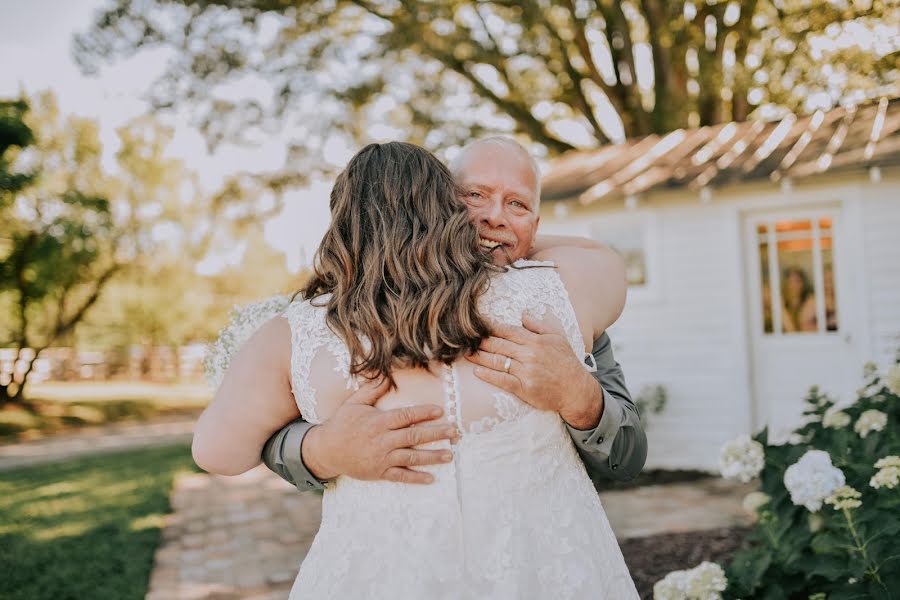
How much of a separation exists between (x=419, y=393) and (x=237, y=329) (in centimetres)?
76

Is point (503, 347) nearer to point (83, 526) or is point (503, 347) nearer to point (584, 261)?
point (584, 261)

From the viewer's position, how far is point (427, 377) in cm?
159

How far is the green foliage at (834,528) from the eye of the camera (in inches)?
110

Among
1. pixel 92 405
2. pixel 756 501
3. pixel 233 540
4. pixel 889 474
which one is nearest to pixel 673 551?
pixel 756 501

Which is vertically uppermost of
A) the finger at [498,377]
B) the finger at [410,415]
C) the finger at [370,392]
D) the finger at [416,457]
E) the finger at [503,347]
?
the finger at [503,347]

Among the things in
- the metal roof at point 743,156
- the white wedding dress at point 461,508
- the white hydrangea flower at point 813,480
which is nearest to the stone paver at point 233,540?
the white hydrangea flower at point 813,480

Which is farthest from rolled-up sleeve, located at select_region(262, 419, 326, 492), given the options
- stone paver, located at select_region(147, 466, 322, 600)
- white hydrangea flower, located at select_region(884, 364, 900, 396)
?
stone paver, located at select_region(147, 466, 322, 600)

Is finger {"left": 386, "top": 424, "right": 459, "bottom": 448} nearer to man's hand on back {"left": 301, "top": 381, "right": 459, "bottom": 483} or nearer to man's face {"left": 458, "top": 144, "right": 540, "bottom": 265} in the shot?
man's hand on back {"left": 301, "top": 381, "right": 459, "bottom": 483}

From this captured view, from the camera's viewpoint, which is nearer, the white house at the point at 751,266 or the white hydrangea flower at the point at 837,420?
the white hydrangea flower at the point at 837,420

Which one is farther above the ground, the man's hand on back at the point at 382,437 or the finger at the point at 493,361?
the finger at the point at 493,361

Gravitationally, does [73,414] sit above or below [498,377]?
below

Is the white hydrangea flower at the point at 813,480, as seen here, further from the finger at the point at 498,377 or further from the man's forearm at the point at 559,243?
the finger at the point at 498,377

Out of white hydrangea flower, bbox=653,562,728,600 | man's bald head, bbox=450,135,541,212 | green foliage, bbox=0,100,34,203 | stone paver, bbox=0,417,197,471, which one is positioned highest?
green foliage, bbox=0,100,34,203

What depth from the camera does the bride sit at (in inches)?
60.8
